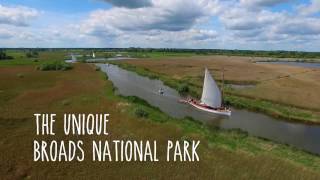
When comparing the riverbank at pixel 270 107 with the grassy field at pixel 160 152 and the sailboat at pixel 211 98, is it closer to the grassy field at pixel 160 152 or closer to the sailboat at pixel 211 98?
the sailboat at pixel 211 98

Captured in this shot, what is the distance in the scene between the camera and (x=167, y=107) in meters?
50.1

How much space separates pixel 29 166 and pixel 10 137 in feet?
23.6

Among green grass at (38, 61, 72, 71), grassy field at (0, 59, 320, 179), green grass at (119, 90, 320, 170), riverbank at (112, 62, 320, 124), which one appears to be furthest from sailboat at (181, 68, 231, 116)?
green grass at (38, 61, 72, 71)

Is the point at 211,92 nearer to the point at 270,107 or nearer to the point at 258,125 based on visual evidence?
the point at 258,125

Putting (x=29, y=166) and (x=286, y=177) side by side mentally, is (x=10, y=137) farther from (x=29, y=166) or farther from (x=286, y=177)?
(x=286, y=177)

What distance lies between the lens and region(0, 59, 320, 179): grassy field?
22594 mm

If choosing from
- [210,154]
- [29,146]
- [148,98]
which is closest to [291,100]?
[148,98]

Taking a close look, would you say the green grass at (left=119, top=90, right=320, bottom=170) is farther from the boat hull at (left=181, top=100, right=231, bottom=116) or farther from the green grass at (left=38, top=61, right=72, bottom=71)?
the green grass at (left=38, top=61, right=72, bottom=71)

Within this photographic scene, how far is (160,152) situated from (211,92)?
20971 millimetres

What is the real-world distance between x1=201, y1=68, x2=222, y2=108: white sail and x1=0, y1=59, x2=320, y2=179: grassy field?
10.1m

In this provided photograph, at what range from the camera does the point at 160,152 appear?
26.5m

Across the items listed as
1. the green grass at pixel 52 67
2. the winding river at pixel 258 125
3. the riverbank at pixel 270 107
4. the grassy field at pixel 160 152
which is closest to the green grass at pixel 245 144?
the grassy field at pixel 160 152

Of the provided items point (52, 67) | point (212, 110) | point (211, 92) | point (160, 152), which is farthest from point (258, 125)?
point (52, 67)

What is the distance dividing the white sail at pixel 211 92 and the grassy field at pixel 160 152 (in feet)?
33.0
